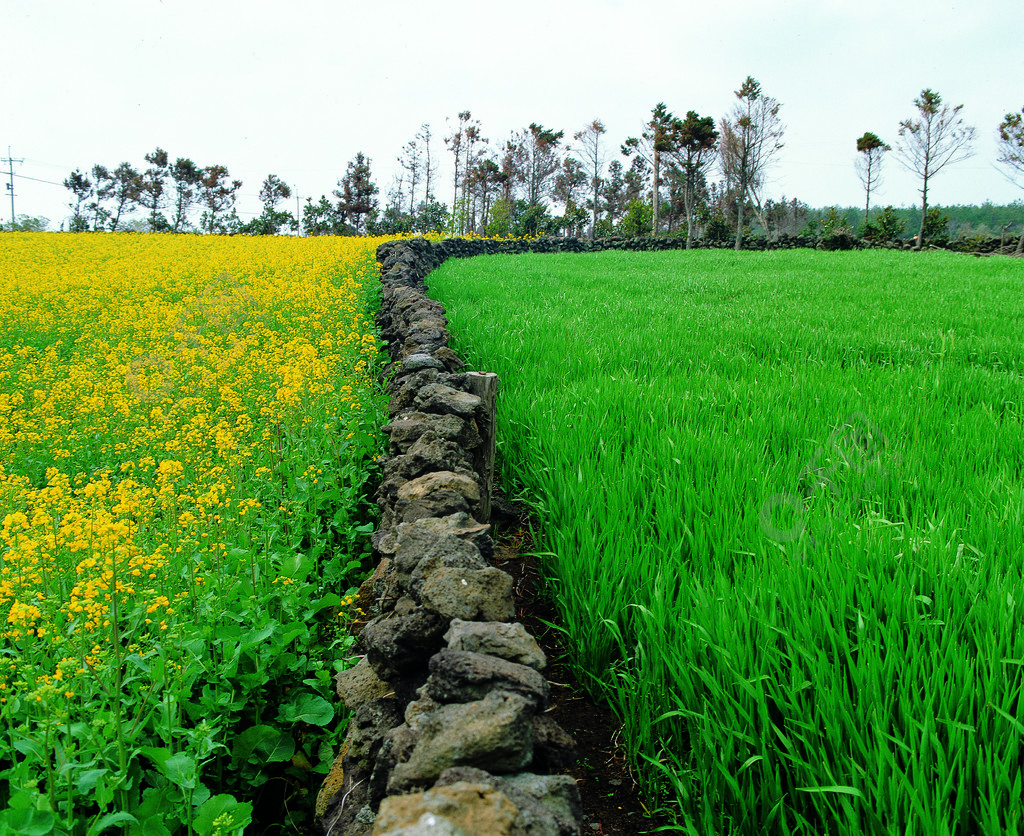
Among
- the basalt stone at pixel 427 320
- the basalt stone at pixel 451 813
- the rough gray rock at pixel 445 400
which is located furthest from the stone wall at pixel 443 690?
the basalt stone at pixel 427 320

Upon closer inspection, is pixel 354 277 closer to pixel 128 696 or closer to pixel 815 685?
pixel 128 696

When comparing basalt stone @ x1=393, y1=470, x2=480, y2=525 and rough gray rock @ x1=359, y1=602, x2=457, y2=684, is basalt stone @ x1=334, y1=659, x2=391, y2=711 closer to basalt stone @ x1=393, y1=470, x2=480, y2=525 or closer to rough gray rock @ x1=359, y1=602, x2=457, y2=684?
rough gray rock @ x1=359, y1=602, x2=457, y2=684

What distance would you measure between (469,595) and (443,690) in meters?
0.36

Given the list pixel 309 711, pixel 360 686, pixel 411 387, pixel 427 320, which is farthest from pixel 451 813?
pixel 427 320

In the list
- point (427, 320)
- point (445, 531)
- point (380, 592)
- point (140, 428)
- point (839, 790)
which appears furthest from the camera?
point (427, 320)

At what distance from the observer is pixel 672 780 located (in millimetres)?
1692

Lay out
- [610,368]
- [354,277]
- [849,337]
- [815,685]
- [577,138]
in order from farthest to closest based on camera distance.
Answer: [577,138] → [354,277] → [849,337] → [610,368] → [815,685]

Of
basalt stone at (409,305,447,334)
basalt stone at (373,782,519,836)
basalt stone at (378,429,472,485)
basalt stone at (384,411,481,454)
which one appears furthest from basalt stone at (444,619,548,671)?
basalt stone at (409,305,447,334)

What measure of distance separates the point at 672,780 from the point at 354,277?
11.2 metres

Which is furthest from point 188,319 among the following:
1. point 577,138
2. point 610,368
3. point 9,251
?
point 577,138

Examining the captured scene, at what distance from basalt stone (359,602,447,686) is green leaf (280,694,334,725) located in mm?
443

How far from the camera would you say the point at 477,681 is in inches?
55.8

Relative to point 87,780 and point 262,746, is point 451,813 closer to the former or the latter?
point 87,780

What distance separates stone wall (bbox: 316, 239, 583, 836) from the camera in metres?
1.11
